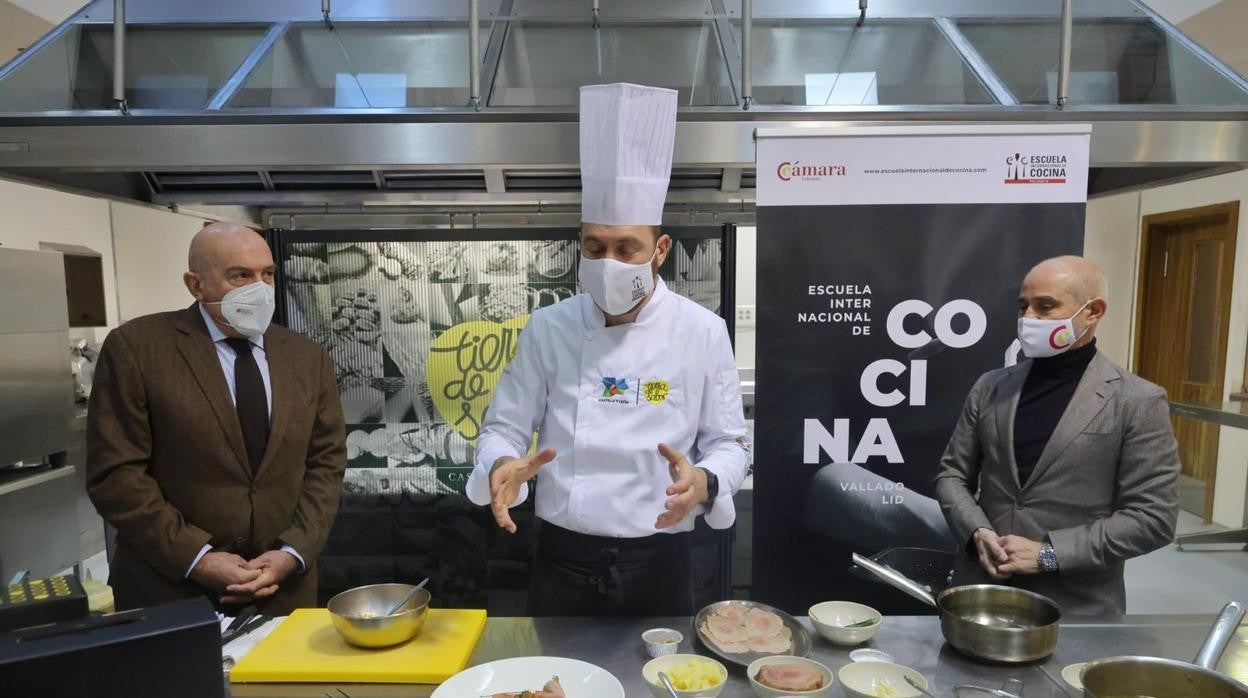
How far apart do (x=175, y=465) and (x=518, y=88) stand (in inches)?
77.0

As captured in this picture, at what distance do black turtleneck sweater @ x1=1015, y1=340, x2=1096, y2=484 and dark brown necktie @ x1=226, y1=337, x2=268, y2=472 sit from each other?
198cm

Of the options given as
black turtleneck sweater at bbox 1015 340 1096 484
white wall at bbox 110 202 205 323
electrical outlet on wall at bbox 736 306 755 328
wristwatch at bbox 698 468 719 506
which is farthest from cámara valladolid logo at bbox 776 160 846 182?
white wall at bbox 110 202 205 323

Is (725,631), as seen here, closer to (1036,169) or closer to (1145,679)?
(1145,679)

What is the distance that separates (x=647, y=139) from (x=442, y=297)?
1.62 meters

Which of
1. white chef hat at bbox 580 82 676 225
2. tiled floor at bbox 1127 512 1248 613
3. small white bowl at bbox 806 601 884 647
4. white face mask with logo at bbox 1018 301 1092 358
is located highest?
white chef hat at bbox 580 82 676 225

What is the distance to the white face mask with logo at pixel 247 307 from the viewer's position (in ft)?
5.55

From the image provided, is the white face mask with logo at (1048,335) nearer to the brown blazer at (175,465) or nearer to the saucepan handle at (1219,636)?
the saucepan handle at (1219,636)

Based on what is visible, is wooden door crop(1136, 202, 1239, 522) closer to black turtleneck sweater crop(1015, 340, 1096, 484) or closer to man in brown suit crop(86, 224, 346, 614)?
black turtleneck sweater crop(1015, 340, 1096, 484)

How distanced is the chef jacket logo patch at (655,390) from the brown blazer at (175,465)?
3.03 ft

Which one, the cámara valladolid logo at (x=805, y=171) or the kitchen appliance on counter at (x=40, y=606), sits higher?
the cámara valladolid logo at (x=805, y=171)

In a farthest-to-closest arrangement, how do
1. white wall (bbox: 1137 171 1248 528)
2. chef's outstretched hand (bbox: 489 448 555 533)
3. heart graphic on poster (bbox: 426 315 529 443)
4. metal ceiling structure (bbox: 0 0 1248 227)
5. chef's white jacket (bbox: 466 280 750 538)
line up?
white wall (bbox: 1137 171 1248 528) → heart graphic on poster (bbox: 426 315 529 443) → metal ceiling structure (bbox: 0 0 1248 227) → chef's white jacket (bbox: 466 280 750 538) → chef's outstretched hand (bbox: 489 448 555 533)

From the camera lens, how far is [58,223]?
4.12m

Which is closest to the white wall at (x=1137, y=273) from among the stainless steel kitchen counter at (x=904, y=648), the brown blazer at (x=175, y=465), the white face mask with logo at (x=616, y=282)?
the stainless steel kitchen counter at (x=904, y=648)

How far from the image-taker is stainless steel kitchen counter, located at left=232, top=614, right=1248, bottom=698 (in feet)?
3.53
